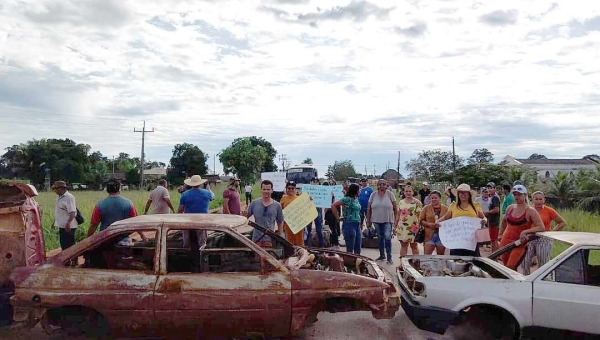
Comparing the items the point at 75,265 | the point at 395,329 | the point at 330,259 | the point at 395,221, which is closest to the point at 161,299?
the point at 75,265

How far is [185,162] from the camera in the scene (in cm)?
6550

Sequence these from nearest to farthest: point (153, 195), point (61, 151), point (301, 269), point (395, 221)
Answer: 1. point (301, 269)
2. point (395, 221)
3. point (153, 195)
4. point (61, 151)

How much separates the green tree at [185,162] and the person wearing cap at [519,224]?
6075 centimetres

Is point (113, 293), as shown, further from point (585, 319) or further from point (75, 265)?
point (585, 319)

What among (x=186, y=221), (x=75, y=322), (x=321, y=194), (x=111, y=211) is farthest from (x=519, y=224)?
(x=111, y=211)

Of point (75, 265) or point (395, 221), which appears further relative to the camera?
point (395, 221)

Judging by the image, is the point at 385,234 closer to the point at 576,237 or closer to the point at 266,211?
the point at 266,211

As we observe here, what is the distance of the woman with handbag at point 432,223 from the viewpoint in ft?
25.8

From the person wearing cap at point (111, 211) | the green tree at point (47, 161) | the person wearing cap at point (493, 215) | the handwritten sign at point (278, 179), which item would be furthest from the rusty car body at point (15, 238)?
the green tree at point (47, 161)

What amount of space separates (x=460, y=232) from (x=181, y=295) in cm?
417

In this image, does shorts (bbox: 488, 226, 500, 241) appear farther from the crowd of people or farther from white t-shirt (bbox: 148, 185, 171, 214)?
white t-shirt (bbox: 148, 185, 171, 214)

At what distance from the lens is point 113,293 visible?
15.5 ft

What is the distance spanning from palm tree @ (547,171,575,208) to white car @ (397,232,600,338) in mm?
18980

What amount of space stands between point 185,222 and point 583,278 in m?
4.17
